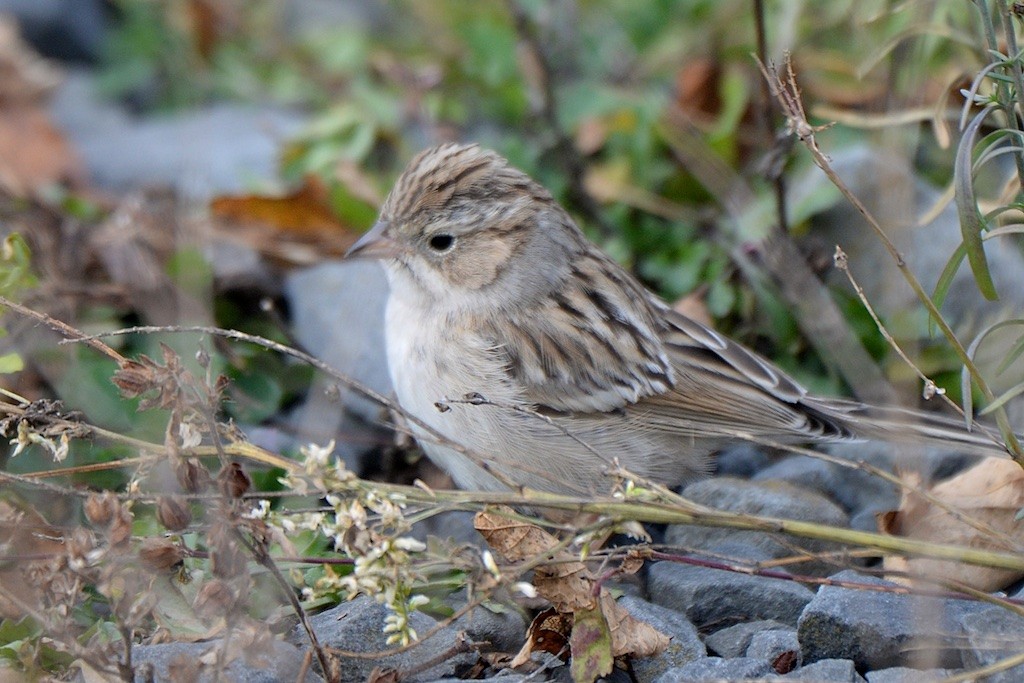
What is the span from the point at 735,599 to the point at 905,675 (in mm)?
563

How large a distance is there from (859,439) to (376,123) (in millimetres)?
2850

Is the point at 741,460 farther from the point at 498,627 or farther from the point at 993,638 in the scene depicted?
the point at 993,638

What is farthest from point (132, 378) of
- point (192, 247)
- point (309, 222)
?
point (309, 222)

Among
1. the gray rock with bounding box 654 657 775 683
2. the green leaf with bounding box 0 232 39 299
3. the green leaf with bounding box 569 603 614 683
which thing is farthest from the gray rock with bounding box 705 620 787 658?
the green leaf with bounding box 0 232 39 299

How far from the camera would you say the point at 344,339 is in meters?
4.37

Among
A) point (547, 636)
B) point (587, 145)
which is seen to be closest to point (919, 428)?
point (547, 636)

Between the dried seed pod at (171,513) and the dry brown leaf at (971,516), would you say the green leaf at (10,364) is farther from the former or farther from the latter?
the dry brown leaf at (971,516)

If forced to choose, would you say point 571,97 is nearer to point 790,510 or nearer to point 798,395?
point 798,395

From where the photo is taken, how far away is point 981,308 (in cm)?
416

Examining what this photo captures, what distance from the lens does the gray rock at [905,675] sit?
Result: 2568 mm

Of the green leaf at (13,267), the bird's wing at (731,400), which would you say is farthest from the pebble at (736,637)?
the green leaf at (13,267)

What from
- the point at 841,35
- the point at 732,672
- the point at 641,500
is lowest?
the point at 732,672

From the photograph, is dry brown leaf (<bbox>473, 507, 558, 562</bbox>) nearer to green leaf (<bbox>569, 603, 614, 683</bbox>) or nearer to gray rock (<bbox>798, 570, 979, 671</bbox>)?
green leaf (<bbox>569, 603, 614, 683</bbox>)

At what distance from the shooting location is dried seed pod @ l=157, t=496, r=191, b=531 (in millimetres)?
2371
